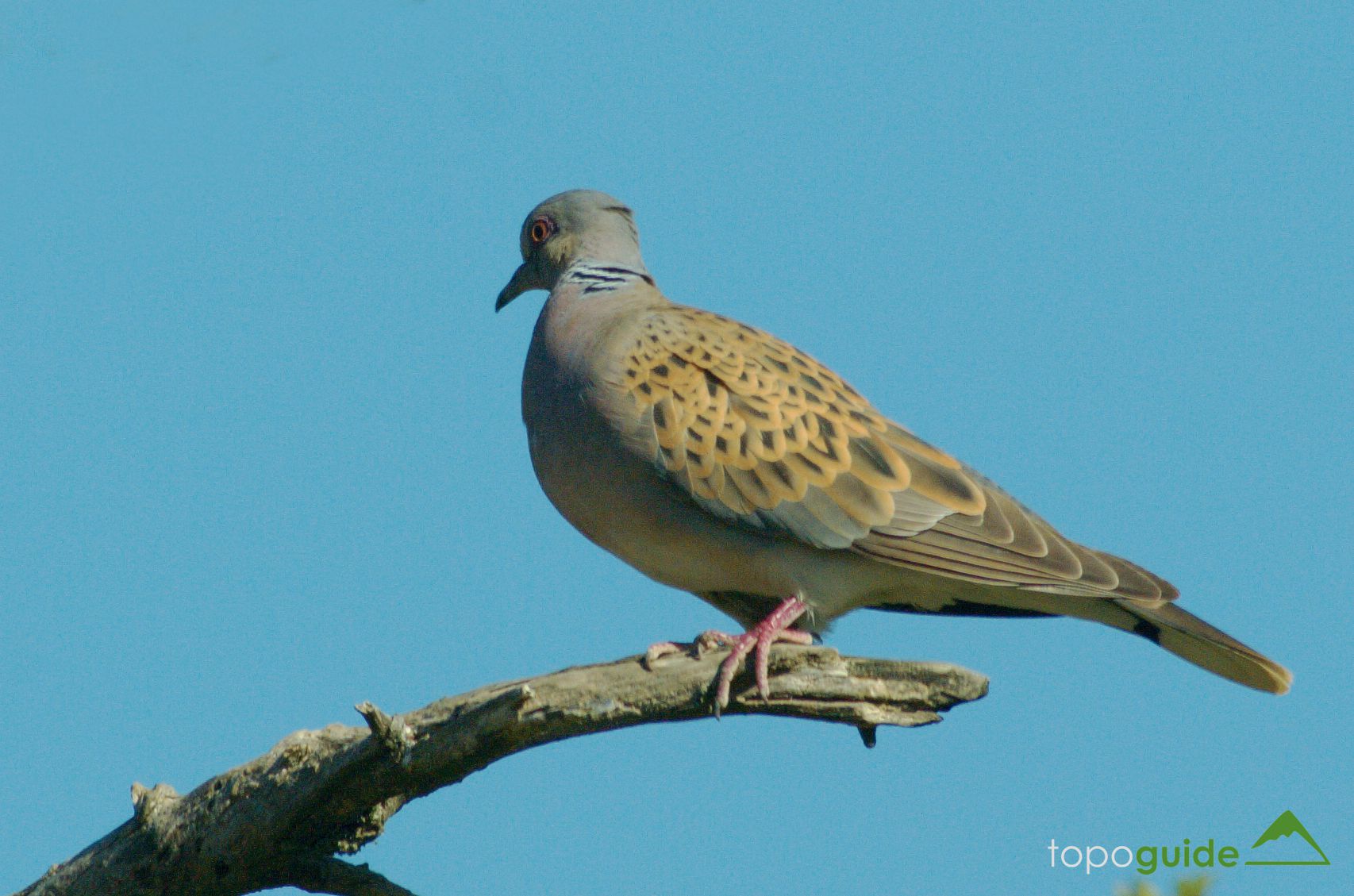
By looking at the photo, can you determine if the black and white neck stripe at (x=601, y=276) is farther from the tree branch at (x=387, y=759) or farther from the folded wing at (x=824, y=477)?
the tree branch at (x=387, y=759)

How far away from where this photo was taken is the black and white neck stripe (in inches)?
228

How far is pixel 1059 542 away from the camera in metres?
4.96

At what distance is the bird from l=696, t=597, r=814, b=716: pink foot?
20 mm

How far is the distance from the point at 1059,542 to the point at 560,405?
176cm

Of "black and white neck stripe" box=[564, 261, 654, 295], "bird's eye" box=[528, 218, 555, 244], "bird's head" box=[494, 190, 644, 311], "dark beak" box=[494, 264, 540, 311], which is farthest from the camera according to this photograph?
"dark beak" box=[494, 264, 540, 311]

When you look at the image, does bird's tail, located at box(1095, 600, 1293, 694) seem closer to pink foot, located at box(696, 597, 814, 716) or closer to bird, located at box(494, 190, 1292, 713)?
bird, located at box(494, 190, 1292, 713)

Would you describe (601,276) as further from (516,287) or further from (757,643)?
(757,643)

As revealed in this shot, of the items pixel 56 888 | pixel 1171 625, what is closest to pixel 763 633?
pixel 1171 625

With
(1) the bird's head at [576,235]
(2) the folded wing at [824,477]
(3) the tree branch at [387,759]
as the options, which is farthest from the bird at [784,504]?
(1) the bird's head at [576,235]

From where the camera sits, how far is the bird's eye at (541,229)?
621 cm

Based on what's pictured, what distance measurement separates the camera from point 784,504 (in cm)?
484

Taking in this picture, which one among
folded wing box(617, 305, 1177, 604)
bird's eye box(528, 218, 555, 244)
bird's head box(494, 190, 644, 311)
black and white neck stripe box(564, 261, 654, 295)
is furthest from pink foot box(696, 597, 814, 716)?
bird's eye box(528, 218, 555, 244)

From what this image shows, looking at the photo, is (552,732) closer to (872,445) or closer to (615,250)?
(872,445)

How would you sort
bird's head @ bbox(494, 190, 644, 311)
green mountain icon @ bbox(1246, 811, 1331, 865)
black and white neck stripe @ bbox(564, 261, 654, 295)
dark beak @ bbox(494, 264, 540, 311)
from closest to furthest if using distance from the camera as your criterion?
green mountain icon @ bbox(1246, 811, 1331, 865) → black and white neck stripe @ bbox(564, 261, 654, 295) → bird's head @ bbox(494, 190, 644, 311) → dark beak @ bbox(494, 264, 540, 311)
